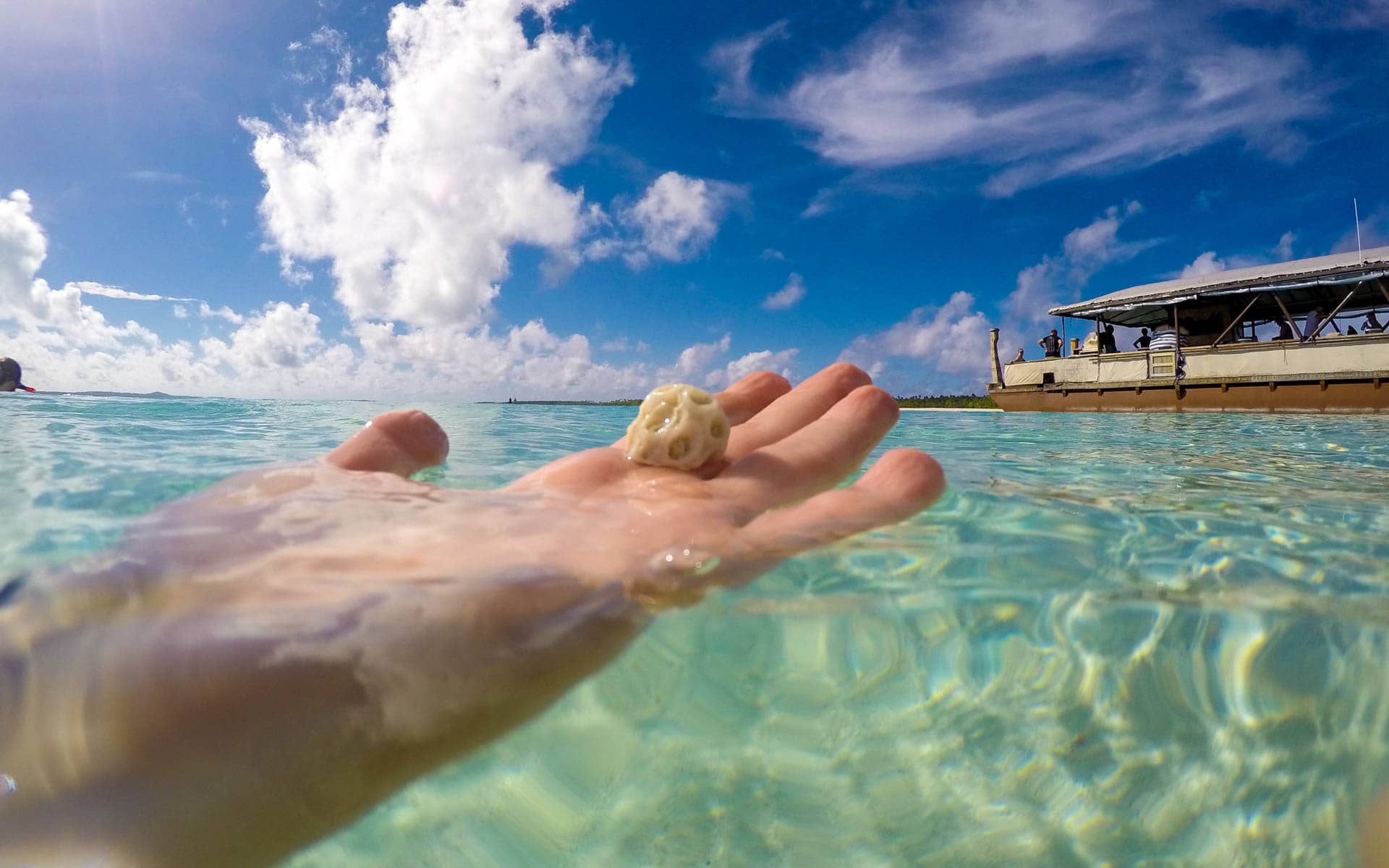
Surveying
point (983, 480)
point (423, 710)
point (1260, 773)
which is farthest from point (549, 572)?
point (983, 480)

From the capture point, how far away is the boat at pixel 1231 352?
17.3 meters

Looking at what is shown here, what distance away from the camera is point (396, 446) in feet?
9.39

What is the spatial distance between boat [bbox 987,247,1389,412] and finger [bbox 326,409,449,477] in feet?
73.0

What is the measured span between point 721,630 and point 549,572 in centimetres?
45

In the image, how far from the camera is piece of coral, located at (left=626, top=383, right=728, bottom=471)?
2385 mm

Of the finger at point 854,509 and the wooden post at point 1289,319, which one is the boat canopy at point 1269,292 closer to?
the wooden post at point 1289,319

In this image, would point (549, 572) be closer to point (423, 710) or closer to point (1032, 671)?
point (423, 710)

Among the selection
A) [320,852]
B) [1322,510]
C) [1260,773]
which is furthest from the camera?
[1322,510]

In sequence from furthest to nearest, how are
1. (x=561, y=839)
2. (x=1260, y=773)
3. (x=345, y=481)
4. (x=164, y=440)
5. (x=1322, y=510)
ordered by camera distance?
1. (x=164, y=440)
2. (x=1322, y=510)
3. (x=345, y=481)
4. (x=1260, y=773)
5. (x=561, y=839)

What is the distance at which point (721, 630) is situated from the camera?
1607mm

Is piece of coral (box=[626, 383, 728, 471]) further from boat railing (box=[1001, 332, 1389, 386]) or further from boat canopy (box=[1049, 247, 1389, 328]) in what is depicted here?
boat canopy (box=[1049, 247, 1389, 328])

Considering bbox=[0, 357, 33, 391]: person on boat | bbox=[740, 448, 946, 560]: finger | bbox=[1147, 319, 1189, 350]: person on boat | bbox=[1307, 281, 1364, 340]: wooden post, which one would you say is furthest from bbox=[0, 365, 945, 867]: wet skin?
bbox=[0, 357, 33, 391]: person on boat

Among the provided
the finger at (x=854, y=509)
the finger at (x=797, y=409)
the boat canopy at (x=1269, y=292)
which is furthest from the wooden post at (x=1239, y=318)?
the finger at (x=854, y=509)

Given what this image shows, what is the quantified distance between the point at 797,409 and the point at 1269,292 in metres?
23.3
